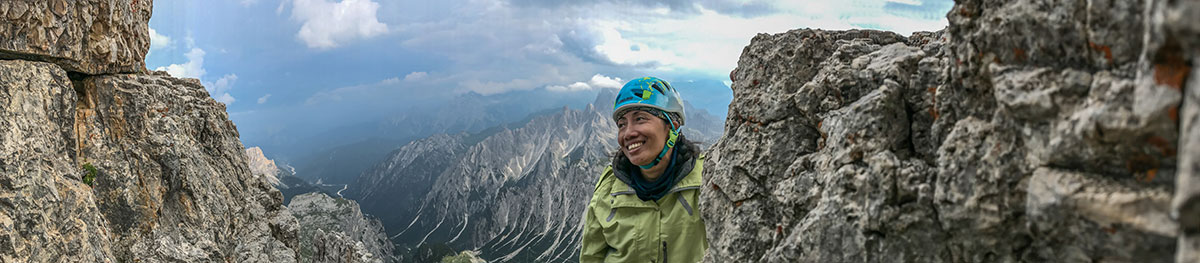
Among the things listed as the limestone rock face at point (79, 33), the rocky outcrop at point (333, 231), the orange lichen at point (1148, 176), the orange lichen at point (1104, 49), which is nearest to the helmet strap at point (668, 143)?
the orange lichen at point (1104, 49)

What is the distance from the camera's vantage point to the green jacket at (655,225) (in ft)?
21.8

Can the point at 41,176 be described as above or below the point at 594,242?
above

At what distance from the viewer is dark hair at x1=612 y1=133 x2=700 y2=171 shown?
7.56 m

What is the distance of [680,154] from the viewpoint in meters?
7.64

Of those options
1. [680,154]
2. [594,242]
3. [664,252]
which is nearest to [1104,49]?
[664,252]

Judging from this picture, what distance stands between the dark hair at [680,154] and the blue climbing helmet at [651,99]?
0.65 ft

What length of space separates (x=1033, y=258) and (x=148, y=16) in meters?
30.4

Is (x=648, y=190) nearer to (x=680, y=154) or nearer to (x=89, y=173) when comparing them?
(x=680, y=154)

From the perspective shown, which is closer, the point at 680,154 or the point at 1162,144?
the point at 1162,144

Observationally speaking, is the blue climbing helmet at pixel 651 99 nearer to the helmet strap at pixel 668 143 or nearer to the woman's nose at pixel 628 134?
the helmet strap at pixel 668 143

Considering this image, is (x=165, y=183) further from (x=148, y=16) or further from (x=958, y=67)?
(x=958, y=67)

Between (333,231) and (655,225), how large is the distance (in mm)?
67576

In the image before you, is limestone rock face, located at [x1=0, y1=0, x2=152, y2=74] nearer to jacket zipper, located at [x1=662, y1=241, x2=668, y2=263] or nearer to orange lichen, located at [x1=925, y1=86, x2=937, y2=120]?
jacket zipper, located at [x1=662, y1=241, x2=668, y2=263]

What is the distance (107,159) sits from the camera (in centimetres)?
1877
